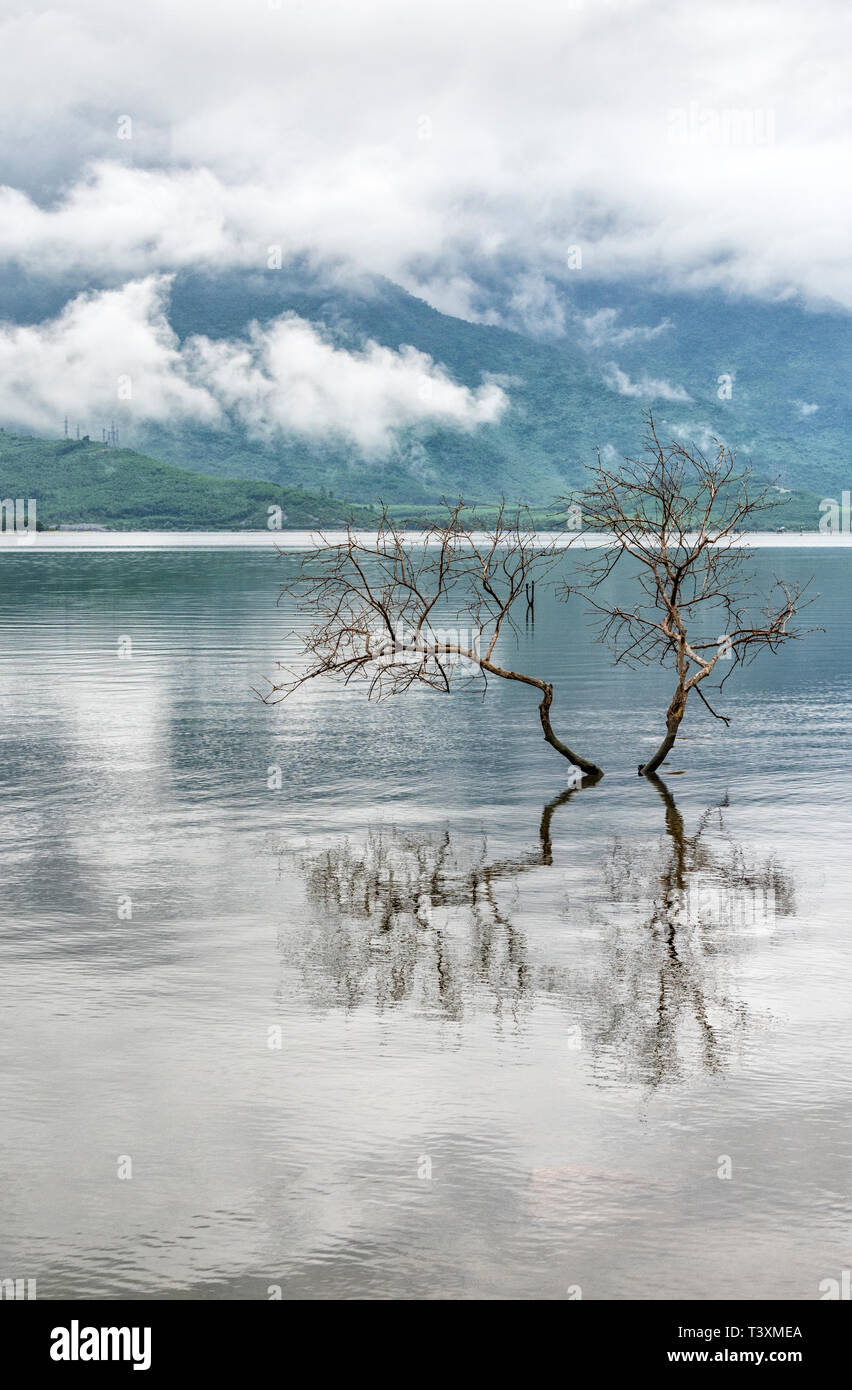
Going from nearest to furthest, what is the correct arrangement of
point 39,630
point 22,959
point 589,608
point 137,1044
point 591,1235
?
point 591,1235 < point 137,1044 < point 22,959 < point 39,630 < point 589,608

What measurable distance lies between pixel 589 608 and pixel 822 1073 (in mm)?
81761

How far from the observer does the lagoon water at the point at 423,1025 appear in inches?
383

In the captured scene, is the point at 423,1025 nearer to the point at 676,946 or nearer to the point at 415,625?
the point at 676,946

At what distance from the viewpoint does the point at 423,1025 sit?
13844 mm

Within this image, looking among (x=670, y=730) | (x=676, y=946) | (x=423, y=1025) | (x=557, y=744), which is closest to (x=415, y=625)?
(x=557, y=744)

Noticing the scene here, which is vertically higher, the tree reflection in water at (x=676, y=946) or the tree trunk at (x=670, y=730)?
the tree trunk at (x=670, y=730)

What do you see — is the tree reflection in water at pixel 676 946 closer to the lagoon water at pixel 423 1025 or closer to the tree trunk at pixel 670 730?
the lagoon water at pixel 423 1025

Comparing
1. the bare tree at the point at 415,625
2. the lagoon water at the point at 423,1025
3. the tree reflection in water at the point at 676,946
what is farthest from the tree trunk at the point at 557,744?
the tree reflection in water at the point at 676,946

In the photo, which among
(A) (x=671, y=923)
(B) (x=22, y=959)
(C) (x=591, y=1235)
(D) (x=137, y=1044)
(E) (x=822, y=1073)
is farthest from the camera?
(A) (x=671, y=923)

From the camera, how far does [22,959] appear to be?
632 inches

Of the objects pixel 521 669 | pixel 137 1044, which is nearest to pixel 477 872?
pixel 137 1044

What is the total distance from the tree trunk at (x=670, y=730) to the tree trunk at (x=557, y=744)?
0.98 metres
